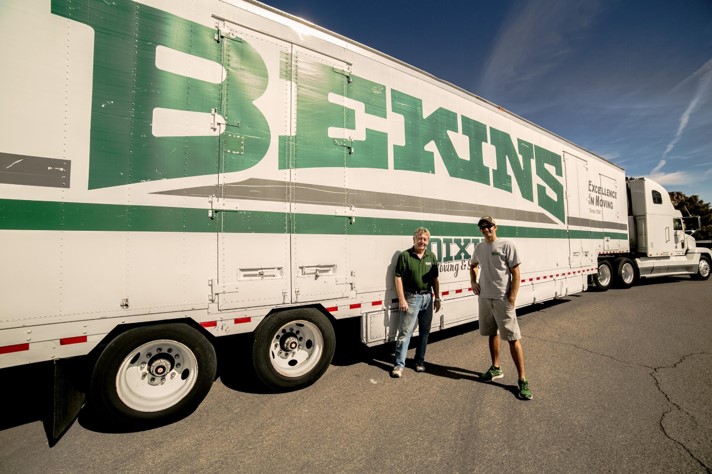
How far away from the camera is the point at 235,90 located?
3586mm

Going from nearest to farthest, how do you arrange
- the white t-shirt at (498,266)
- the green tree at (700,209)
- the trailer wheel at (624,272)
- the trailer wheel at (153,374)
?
the trailer wheel at (153,374), the white t-shirt at (498,266), the trailer wheel at (624,272), the green tree at (700,209)

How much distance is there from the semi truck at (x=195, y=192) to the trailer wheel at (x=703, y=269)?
51.7ft

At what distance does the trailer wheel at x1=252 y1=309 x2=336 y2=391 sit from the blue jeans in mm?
955

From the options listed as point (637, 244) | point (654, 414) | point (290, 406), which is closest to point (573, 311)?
point (654, 414)

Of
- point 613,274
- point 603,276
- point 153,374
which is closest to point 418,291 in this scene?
point 153,374

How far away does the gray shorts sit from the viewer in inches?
150

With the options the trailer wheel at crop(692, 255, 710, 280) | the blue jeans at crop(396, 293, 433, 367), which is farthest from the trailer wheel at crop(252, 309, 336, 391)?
the trailer wheel at crop(692, 255, 710, 280)

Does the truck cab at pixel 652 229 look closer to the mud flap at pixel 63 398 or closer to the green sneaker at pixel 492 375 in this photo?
the green sneaker at pixel 492 375

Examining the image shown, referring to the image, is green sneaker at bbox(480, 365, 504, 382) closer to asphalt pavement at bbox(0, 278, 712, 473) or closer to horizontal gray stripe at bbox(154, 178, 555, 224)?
asphalt pavement at bbox(0, 278, 712, 473)

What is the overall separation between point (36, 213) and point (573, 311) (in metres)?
9.93

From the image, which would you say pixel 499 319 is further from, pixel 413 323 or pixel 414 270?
pixel 414 270

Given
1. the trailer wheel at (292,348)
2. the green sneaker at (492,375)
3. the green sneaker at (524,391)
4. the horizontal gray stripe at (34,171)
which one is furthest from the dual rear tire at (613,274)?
the horizontal gray stripe at (34,171)

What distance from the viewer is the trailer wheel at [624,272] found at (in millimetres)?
11141

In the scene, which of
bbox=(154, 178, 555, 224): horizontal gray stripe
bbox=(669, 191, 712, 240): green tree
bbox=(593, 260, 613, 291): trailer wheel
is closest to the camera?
bbox=(154, 178, 555, 224): horizontal gray stripe
